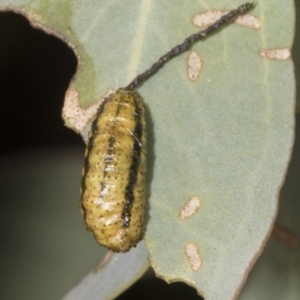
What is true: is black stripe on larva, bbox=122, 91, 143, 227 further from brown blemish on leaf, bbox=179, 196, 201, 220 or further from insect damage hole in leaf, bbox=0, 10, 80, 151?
insect damage hole in leaf, bbox=0, 10, 80, 151

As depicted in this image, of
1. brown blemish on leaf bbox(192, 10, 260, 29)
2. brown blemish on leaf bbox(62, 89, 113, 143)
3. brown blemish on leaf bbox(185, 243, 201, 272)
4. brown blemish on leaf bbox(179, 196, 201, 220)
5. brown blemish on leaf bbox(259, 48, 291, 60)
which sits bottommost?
brown blemish on leaf bbox(185, 243, 201, 272)

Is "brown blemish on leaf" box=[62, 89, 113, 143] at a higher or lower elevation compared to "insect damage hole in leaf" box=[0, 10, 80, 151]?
higher

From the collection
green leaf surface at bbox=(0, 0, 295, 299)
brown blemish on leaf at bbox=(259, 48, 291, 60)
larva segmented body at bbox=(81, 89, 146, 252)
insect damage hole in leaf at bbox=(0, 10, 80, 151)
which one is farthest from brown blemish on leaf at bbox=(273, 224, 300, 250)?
insect damage hole in leaf at bbox=(0, 10, 80, 151)

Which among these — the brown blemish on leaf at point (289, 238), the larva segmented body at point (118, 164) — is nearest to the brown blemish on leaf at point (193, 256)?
the larva segmented body at point (118, 164)

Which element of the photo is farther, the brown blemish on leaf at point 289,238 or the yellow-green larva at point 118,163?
the brown blemish on leaf at point 289,238

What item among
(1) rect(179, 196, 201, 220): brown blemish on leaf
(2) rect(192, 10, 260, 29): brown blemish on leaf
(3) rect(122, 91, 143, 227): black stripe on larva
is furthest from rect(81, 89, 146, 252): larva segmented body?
(2) rect(192, 10, 260, 29): brown blemish on leaf

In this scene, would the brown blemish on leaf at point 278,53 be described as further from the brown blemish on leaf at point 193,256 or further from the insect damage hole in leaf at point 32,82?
the insect damage hole in leaf at point 32,82

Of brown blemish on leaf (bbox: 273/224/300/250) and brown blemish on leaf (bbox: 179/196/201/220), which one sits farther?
brown blemish on leaf (bbox: 273/224/300/250)
